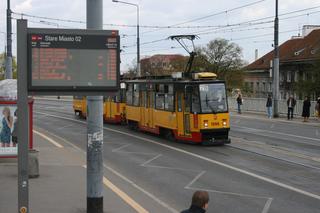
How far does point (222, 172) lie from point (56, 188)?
4.86 metres

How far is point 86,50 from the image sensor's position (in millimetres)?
7695

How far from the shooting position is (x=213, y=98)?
A: 21.2 meters

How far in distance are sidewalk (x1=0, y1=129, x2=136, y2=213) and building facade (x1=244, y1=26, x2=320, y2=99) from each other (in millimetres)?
54381

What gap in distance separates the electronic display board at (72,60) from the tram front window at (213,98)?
43.6 ft

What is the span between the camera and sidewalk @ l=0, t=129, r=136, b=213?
970 centimetres

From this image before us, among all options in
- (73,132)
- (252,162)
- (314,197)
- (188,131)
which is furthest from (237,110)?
(314,197)

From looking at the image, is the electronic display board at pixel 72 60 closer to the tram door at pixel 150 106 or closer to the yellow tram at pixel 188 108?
the yellow tram at pixel 188 108

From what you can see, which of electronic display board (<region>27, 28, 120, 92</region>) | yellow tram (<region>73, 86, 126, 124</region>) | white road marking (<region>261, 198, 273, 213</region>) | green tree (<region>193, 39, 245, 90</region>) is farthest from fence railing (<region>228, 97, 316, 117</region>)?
green tree (<region>193, 39, 245, 90</region>)

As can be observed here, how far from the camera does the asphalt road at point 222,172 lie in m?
11.0

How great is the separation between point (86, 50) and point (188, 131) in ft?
45.2

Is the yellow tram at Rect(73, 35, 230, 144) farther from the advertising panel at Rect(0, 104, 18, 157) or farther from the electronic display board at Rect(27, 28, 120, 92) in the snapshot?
the electronic display board at Rect(27, 28, 120, 92)

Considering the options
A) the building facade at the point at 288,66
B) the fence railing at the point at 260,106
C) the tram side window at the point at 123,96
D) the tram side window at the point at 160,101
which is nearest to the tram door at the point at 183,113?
the tram side window at the point at 160,101

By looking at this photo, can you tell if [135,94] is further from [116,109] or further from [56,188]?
[56,188]

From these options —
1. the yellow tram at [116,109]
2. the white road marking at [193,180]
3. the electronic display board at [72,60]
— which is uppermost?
the electronic display board at [72,60]
